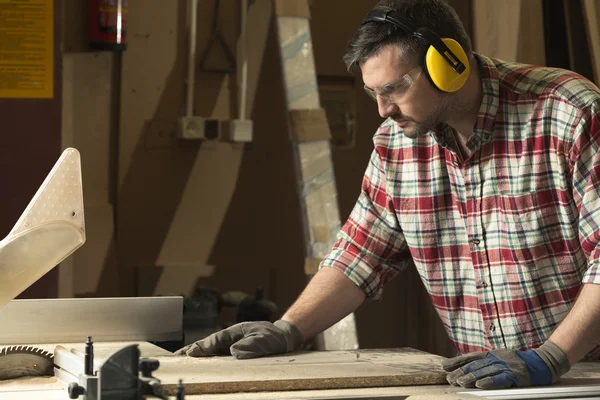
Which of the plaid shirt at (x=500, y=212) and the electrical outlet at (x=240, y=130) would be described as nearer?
the plaid shirt at (x=500, y=212)

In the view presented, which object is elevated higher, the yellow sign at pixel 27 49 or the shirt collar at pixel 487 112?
the yellow sign at pixel 27 49

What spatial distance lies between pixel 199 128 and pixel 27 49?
3.16 ft

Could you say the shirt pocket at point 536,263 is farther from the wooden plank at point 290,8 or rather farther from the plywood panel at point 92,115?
the plywood panel at point 92,115

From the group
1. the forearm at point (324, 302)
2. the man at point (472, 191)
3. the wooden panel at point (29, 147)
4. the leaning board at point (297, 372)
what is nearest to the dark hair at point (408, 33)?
the man at point (472, 191)

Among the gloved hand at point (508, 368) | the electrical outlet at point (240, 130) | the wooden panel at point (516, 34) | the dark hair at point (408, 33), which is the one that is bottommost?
the gloved hand at point (508, 368)

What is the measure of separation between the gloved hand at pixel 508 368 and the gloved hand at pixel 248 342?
0.49 metres

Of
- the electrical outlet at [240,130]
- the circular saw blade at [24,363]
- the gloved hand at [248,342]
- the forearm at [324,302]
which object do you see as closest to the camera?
the circular saw blade at [24,363]

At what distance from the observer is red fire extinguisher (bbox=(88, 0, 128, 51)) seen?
423 cm

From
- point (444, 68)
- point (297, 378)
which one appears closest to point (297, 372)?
point (297, 378)

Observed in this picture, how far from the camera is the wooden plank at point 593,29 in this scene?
370 centimetres

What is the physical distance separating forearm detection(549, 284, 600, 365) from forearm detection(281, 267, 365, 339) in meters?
0.71

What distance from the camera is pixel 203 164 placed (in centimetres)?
461

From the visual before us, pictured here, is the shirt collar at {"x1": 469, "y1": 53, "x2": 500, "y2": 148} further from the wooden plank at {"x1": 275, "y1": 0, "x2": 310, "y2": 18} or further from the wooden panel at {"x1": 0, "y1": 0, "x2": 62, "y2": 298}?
the wooden panel at {"x1": 0, "y1": 0, "x2": 62, "y2": 298}

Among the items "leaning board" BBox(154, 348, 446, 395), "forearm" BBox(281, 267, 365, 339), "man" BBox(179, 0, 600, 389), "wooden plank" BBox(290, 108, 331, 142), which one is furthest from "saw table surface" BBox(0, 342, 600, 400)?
"wooden plank" BBox(290, 108, 331, 142)
